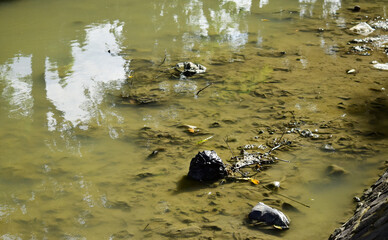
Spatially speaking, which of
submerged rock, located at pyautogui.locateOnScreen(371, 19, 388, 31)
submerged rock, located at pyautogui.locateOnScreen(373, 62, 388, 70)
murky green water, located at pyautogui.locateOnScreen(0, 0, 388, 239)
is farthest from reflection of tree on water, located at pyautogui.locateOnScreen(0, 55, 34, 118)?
submerged rock, located at pyautogui.locateOnScreen(371, 19, 388, 31)

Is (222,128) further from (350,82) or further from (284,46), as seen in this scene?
(284,46)

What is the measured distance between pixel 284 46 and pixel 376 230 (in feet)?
18.5

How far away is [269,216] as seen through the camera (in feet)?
9.16

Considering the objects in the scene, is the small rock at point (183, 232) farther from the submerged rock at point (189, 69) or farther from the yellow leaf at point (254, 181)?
the submerged rock at point (189, 69)

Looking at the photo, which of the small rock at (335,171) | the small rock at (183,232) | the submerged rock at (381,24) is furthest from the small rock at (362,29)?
the small rock at (183,232)

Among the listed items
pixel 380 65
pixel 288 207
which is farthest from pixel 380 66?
pixel 288 207

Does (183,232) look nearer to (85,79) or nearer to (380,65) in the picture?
(85,79)

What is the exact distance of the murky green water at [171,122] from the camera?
3035 millimetres

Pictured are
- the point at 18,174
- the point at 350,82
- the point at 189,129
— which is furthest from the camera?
the point at 350,82

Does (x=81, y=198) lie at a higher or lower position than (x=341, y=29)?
lower

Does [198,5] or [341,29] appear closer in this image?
[341,29]

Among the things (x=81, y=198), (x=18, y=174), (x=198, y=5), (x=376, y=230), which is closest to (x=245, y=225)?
(x=376, y=230)

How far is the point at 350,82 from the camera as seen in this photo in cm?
525

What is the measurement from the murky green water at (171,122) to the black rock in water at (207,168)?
10 cm
